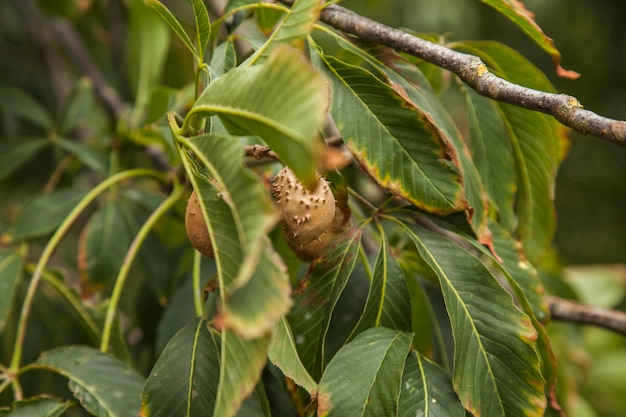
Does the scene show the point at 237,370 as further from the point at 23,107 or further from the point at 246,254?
the point at 23,107

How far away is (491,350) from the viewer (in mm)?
607

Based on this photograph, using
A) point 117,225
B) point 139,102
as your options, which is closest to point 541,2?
point 139,102

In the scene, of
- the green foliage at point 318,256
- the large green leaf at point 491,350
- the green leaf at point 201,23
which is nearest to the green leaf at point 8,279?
the green foliage at point 318,256

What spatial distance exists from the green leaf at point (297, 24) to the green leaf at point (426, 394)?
0.30 m

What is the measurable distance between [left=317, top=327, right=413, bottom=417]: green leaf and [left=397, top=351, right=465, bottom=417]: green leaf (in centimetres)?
3

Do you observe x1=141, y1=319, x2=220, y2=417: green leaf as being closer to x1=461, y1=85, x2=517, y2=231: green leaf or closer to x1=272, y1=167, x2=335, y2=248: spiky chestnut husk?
x1=272, y1=167, x2=335, y2=248: spiky chestnut husk

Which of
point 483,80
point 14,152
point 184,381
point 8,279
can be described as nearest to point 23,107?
point 14,152

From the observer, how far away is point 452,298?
618 mm

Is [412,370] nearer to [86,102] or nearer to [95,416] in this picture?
[95,416]

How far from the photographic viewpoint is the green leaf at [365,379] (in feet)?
1.85

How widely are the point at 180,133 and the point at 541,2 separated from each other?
100 inches

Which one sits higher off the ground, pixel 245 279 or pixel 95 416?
pixel 245 279

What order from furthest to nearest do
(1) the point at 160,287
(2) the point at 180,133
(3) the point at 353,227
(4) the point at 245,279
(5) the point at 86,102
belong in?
(5) the point at 86,102
(1) the point at 160,287
(3) the point at 353,227
(2) the point at 180,133
(4) the point at 245,279

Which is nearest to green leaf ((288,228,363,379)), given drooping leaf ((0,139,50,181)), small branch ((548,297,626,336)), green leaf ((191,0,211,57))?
green leaf ((191,0,211,57))
